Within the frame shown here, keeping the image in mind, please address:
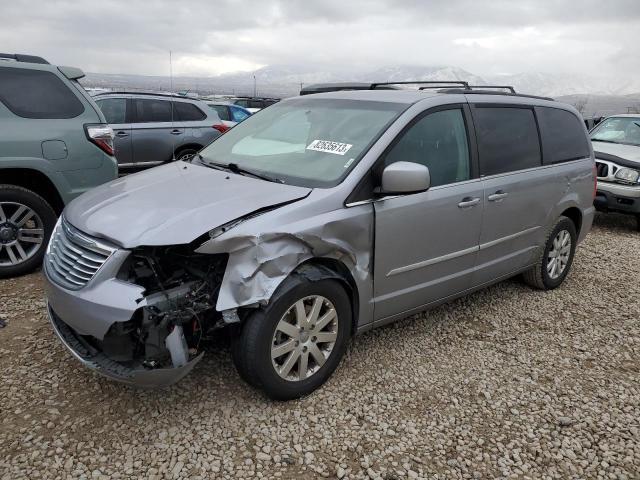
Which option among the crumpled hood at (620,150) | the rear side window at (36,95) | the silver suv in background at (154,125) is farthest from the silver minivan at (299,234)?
the silver suv in background at (154,125)

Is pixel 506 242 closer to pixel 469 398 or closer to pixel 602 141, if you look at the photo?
pixel 469 398

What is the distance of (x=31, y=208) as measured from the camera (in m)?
4.30

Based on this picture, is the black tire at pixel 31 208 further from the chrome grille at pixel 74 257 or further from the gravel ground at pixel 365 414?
the chrome grille at pixel 74 257

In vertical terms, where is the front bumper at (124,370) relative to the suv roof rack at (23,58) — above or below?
below

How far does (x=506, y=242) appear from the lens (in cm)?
396

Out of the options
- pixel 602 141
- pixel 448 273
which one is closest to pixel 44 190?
pixel 448 273

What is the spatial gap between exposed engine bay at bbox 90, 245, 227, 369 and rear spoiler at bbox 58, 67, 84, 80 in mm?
2981

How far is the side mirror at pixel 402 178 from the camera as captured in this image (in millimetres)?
2850

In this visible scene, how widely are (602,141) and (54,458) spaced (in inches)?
350

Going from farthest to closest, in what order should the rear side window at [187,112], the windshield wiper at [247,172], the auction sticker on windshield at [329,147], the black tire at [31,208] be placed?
the rear side window at [187,112]
the black tire at [31,208]
the auction sticker on windshield at [329,147]
the windshield wiper at [247,172]

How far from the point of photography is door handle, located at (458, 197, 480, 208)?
344cm

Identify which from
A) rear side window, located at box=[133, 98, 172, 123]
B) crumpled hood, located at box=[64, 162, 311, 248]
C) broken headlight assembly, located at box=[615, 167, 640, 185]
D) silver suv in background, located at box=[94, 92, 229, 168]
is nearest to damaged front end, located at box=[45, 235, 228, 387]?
crumpled hood, located at box=[64, 162, 311, 248]

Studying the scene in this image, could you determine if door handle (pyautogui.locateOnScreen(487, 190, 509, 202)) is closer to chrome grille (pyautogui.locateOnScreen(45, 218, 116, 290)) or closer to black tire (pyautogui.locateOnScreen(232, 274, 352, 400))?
black tire (pyautogui.locateOnScreen(232, 274, 352, 400))

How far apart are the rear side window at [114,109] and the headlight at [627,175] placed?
25.4ft
